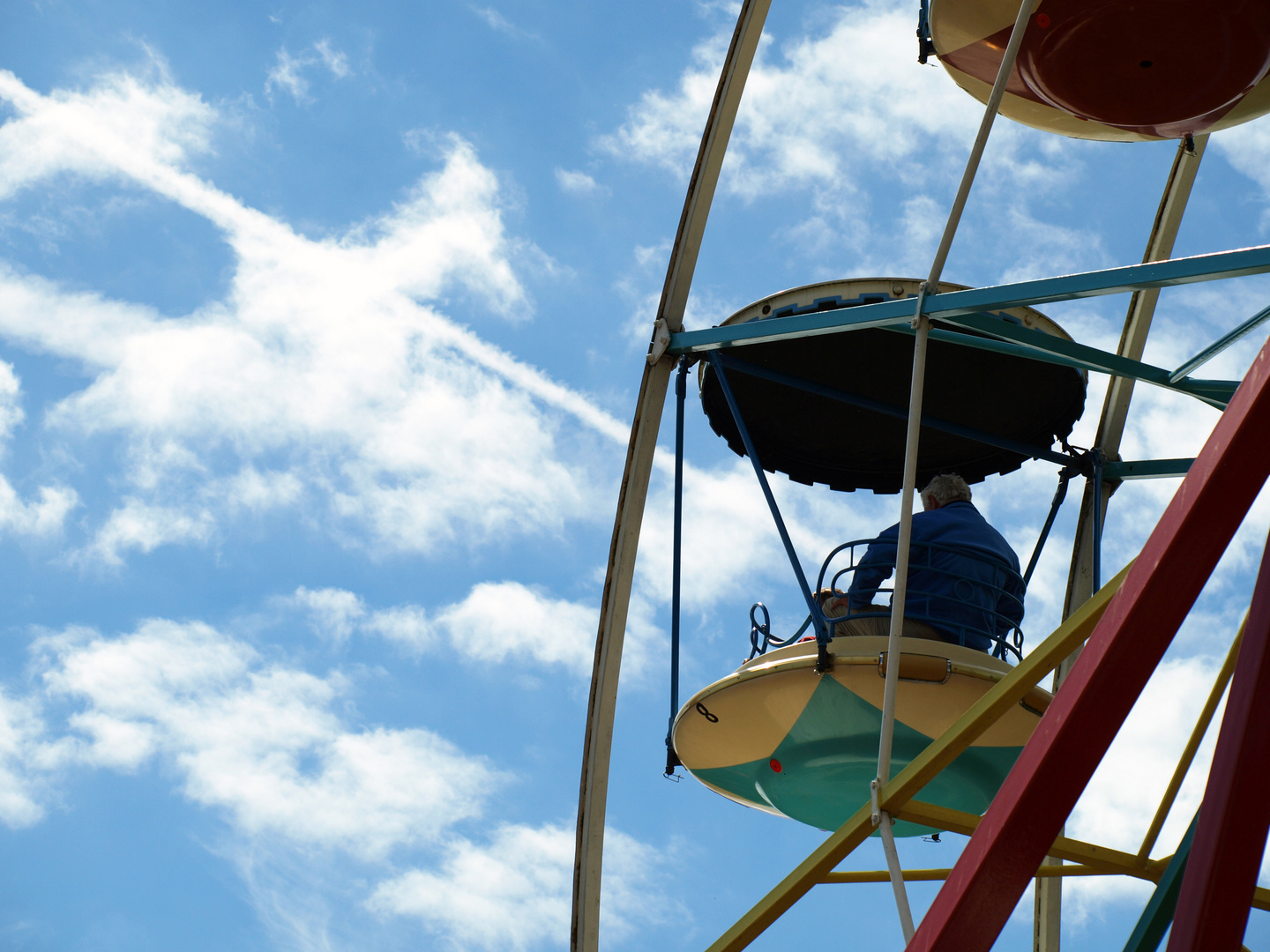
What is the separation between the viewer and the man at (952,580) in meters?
10.9

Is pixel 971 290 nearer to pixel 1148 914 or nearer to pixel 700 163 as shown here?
pixel 700 163

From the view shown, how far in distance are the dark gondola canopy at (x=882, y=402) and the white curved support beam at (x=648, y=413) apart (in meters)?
0.79

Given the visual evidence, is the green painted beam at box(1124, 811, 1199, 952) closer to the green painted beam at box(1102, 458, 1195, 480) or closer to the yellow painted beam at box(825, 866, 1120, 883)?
the yellow painted beam at box(825, 866, 1120, 883)

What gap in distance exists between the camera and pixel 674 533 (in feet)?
39.0

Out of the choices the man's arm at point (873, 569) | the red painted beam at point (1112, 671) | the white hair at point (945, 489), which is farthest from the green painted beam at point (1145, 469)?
the red painted beam at point (1112, 671)

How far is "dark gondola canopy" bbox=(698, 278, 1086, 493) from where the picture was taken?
42.1ft

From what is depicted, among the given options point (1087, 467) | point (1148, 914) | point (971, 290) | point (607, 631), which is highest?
point (1087, 467)

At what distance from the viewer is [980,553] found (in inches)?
439

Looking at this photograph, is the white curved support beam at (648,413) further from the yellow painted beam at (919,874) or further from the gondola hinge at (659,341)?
the yellow painted beam at (919,874)

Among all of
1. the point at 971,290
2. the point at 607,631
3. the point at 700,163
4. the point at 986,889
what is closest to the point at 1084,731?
the point at 986,889

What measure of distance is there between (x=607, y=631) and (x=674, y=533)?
1.02m

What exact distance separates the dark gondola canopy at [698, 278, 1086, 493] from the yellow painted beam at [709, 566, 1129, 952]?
173 inches

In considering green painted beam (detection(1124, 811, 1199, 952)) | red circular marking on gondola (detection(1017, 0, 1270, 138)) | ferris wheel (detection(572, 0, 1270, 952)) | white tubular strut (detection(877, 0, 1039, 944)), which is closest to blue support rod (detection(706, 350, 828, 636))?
ferris wheel (detection(572, 0, 1270, 952))

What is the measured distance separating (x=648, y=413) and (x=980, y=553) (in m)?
2.81
